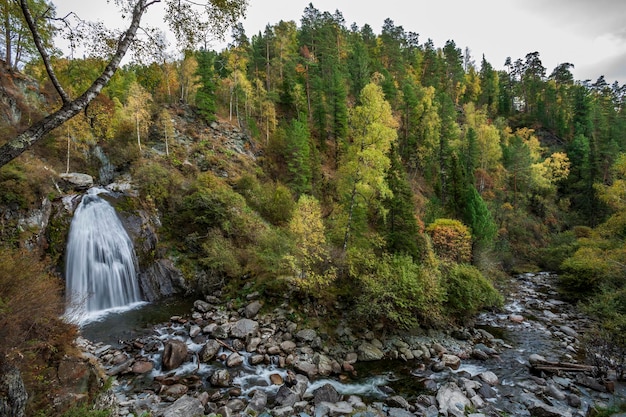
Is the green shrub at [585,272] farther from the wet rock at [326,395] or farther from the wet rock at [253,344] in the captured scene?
the wet rock at [253,344]

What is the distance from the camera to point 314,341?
12.4 meters

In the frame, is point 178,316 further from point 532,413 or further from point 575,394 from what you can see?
point 575,394

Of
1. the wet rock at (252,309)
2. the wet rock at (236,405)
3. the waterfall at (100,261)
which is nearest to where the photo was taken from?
the wet rock at (236,405)

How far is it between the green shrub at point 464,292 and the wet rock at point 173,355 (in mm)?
12804

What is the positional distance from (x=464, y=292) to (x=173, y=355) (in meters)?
14.0

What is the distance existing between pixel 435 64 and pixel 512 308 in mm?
44707

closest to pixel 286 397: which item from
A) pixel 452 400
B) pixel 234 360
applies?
pixel 234 360

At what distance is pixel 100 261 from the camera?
603 inches

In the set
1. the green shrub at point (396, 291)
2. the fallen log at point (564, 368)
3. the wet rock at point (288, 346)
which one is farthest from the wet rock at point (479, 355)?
the wet rock at point (288, 346)

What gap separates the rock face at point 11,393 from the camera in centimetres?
452

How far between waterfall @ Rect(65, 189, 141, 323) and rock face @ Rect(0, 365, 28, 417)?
10231mm

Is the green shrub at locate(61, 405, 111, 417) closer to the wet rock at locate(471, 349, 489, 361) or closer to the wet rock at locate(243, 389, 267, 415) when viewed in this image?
the wet rock at locate(243, 389, 267, 415)

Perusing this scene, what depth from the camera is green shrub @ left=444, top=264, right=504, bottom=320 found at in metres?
15.2

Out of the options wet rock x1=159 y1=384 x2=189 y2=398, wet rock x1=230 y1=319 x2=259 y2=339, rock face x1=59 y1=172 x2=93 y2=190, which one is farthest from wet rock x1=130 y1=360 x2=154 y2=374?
rock face x1=59 y1=172 x2=93 y2=190
